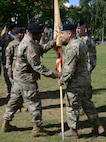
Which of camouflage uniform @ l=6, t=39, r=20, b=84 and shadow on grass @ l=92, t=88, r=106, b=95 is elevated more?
camouflage uniform @ l=6, t=39, r=20, b=84

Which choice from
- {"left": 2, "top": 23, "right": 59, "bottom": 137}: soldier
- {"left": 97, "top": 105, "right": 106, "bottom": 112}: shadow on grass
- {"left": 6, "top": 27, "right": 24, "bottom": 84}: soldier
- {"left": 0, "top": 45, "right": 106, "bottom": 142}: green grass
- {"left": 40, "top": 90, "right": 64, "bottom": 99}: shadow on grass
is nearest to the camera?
{"left": 2, "top": 23, "right": 59, "bottom": 137}: soldier

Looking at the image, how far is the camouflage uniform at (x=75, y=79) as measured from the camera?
6203 mm

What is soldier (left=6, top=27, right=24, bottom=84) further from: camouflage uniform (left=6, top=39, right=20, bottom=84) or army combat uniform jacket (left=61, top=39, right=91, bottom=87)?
army combat uniform jacket (left=61, top=39, right=91, bottom=87)

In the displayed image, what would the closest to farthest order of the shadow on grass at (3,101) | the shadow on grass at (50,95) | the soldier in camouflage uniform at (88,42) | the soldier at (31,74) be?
the soldier at (31,74), the soldier in camouflage uniform at (88,42), the shadow on grass at (3,101), the shadow on grass at (50,95)

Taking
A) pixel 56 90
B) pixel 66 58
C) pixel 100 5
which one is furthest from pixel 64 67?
pixel 100 5

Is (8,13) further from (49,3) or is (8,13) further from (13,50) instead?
(13,50)

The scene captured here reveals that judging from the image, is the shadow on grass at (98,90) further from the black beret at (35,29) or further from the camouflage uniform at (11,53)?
the black beret at (35,29)

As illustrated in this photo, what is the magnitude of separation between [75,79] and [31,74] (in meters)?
0.86

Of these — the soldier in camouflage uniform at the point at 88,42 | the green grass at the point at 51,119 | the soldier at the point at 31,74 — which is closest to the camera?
the soldier at the point at 31,74

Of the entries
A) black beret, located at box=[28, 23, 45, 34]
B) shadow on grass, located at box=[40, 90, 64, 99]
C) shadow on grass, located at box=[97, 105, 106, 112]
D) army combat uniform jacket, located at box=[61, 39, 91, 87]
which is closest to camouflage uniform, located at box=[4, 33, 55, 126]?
black beret, located at box=[28, 23, 45, 34]

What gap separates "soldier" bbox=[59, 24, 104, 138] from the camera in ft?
20.4

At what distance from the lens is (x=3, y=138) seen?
680 cm

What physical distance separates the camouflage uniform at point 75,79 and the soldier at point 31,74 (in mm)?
340

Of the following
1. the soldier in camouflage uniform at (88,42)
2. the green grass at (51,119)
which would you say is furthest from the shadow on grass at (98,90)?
the soldier in camouflage uniform at (88,42)
